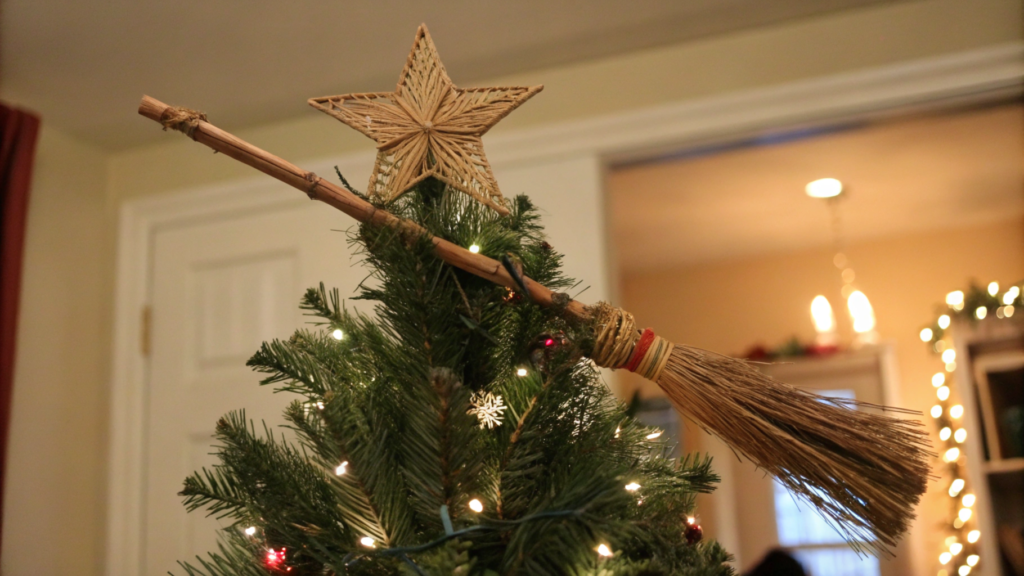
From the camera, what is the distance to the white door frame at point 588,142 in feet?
5.24

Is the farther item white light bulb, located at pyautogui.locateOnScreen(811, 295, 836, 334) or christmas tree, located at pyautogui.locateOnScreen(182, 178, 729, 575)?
white light bulb, located at pyautogui.locateOnScreen(811, 295, 836, 334)

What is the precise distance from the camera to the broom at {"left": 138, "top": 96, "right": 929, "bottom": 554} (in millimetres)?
Answer: 582

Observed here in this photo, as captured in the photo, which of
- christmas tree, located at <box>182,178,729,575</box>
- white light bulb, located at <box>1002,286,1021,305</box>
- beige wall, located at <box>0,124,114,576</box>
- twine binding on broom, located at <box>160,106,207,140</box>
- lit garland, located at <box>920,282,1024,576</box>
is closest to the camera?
christmas tree, located at <box>182,178,729,575</box>

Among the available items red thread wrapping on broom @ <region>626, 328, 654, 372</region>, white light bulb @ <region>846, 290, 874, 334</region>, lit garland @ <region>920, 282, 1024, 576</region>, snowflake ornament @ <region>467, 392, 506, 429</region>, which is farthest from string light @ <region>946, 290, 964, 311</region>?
snowflake ornament @ <region>467, 392, 506, 429</region>

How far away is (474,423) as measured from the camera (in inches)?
20.7

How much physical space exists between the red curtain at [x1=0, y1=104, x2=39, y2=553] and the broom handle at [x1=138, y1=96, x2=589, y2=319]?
1401 millimetres

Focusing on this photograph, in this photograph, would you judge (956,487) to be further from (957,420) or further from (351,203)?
(351,203)

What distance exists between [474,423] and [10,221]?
A: 167 centimetres

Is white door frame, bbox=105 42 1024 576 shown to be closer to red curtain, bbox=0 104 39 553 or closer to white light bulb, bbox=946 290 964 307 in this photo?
red curtain, bbox=0 104 39 553

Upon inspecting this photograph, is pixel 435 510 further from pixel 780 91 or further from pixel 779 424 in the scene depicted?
pixel 780 91

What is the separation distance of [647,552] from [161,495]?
1.69m

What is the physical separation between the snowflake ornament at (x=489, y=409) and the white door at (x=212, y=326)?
131cm

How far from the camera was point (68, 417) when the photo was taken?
6.35ft

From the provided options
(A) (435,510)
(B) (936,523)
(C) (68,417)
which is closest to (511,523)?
(A) (435,510)
